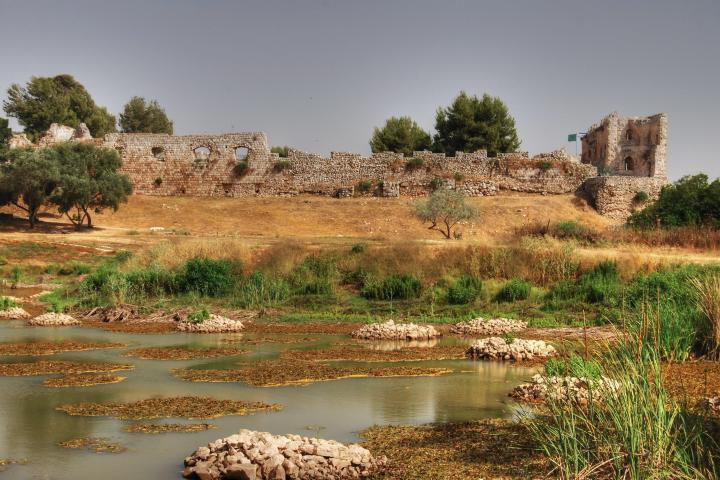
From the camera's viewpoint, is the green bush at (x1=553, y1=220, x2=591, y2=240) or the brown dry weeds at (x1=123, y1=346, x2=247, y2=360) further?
the green bush at (x1=553, y1=220, x2=591, y2=240)

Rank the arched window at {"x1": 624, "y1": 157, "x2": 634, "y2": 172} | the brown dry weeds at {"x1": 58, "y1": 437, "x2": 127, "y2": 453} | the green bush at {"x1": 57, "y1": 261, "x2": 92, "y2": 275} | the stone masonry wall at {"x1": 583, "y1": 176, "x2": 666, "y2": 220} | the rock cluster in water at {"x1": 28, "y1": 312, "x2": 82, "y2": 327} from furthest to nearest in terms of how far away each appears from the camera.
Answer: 1. the arched window at {"x1": 624, "y1": 157, "x2": 634, "y2": 172}
2. the stone masonry wall at {"x1": 583, "y1": 176, "x2": 666, "y2": 220}
3. the green bush at {"x1": 57, "y1": 261, "x2": 92, "y2": 275}
4. the rock cluster in water at {"x1": 28, "y1": 312, "x2": 82, "y2": 327}
5. the brown dry weeds at {"x1": 58, "y1": 437, "x2": 127, "y2": 453}

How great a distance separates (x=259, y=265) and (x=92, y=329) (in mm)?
6122

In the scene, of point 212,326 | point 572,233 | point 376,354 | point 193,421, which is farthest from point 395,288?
point 193,421

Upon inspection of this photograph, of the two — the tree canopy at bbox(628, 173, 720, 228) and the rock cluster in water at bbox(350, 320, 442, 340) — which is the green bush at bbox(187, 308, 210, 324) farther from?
the tree canopy at bbox(628, 173, 720, 228)

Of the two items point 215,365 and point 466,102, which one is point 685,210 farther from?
point 466,102

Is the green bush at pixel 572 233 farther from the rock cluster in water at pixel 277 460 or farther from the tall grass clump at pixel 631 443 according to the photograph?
the tall grass clump at pixel 631 443

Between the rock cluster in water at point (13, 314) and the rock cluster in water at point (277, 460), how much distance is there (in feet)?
41.3

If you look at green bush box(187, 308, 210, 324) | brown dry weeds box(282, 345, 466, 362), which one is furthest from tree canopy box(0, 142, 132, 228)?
brown dry weeds box(282, 345, 466, 362)

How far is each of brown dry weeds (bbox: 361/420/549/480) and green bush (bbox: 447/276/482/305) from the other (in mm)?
10328

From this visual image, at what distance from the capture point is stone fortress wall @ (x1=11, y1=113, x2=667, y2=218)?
4428 centimetres

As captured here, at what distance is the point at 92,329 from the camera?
16.7 metres

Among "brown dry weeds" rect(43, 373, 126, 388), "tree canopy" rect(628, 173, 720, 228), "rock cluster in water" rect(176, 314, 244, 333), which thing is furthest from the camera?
"tree canopy" rect(628, 173, 720, 228)

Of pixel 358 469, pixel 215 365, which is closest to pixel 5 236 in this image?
pixel 215 365

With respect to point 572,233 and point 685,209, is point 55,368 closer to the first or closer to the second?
point 572,233
